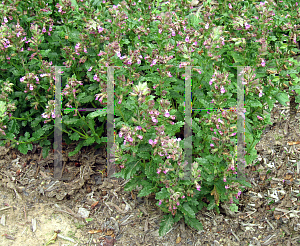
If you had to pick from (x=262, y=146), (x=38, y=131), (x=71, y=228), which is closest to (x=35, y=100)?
(x=38, y=131)

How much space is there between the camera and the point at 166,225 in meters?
3.26

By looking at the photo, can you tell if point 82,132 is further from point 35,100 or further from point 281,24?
point 281,24

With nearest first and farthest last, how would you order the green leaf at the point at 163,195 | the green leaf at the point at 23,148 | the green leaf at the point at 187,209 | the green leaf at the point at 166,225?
1. the green leaf at the point at 163,195
2. the green leaf at the point at 187,209
3. the green leaf at the point at 166,225
4. the green leaf at the point at 23,148

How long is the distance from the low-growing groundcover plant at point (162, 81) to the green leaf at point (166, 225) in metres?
0.01

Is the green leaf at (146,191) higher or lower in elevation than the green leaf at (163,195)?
lower

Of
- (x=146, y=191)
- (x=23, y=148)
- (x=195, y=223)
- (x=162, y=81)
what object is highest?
(x=162, y=81)

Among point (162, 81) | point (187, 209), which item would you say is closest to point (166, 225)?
point (187, 209)

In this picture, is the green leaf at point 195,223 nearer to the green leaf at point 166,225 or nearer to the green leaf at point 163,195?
the green leaf at point 166,225

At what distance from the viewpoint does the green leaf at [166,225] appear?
3.22 m

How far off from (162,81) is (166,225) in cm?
156

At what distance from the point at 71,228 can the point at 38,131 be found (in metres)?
1.30

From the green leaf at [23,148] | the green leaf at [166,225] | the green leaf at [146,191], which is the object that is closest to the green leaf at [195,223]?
the green leaf at [166,225]

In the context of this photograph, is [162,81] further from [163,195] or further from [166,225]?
[166,225]

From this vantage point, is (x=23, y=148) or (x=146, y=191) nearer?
(x=146, y=191)
